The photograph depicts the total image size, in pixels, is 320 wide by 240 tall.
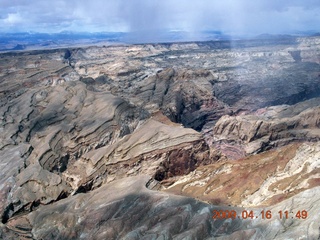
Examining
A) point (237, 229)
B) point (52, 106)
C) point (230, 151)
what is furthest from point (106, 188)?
point (52, 106)

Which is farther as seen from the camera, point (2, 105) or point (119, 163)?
point (2, 105)

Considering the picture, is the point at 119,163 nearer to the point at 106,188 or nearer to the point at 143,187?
the point at 106,188

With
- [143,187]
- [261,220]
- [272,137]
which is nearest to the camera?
[261,220]

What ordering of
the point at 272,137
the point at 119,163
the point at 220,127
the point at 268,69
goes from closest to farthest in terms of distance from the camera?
the point at 119,163 < the point at 272,137 < the point at 220,127 < the point at 268,69

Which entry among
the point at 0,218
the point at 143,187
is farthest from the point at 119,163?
the point at 0,218

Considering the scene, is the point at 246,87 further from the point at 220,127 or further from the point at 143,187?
the point at 143,187

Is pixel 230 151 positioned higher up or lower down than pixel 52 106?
lower down
